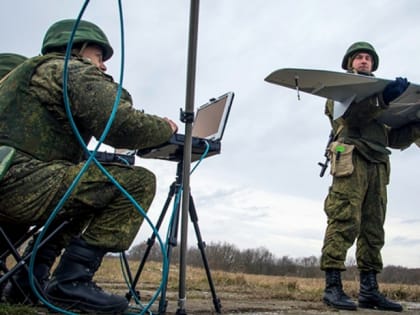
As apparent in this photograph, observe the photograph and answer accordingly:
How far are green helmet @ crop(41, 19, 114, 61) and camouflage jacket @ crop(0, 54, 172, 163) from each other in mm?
189

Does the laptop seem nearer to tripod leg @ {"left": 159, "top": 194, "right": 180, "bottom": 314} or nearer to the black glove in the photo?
tripod leg @ {"left": 159, "top": 194, "right": 180, "bottom": 314}

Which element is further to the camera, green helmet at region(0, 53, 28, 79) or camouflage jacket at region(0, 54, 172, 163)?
green helmet at region(0, 53, 28, 79)

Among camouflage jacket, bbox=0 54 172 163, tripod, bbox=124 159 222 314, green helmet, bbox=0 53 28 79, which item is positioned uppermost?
green helmet, bbox=0 53 28 79

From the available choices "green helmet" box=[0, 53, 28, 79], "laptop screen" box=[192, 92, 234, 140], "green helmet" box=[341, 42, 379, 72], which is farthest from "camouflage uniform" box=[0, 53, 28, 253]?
"green helmet" box=[341, 42, 379, 72]

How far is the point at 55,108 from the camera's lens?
2.44 meters

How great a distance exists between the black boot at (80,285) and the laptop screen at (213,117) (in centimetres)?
110

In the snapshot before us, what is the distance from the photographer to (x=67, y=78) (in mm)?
2381

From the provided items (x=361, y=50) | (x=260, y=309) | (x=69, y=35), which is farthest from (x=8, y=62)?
(x=361, y=50)

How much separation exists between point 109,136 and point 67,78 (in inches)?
14.1

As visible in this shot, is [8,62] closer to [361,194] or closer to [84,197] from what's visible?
[84,197]

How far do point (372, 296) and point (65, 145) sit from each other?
277 centimetres

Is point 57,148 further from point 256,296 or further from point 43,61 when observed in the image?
point 256,296

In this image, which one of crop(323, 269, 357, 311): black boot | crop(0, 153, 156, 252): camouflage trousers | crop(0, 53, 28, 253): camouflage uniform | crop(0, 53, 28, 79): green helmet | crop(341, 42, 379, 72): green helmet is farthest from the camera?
crop(341, 42, 379, 72): green helmet

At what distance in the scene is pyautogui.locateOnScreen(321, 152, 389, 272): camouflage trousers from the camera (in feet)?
12.6
